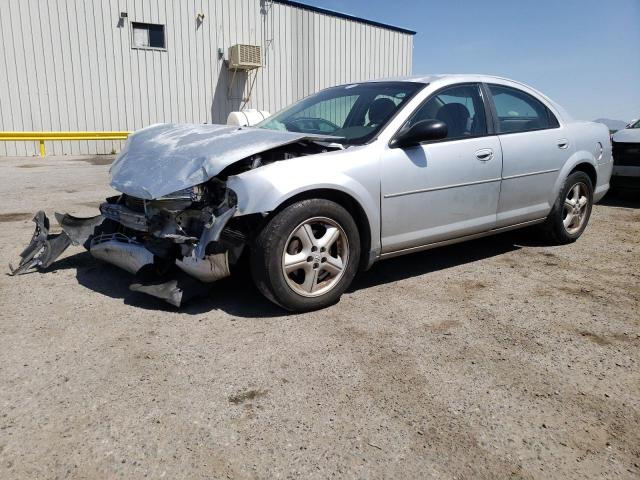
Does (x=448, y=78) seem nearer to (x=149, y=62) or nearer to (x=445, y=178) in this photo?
(x=445, y=178)

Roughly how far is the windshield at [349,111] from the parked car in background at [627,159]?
5082 mm

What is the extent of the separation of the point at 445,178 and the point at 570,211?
1.97 meters

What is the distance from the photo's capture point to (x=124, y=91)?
16.0 meters

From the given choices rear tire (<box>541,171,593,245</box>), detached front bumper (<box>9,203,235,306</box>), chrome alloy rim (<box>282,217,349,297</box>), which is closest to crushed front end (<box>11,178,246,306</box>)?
detached front bumper (<box>9,203,235,306</box>)

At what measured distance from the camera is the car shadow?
3459 mm

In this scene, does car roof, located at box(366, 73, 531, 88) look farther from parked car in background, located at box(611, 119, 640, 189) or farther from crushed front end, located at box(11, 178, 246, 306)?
parked car in background, located at box(611, 119, 640, 189)

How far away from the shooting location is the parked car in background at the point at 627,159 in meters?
7.46

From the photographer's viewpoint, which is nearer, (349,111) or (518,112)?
(349,111)

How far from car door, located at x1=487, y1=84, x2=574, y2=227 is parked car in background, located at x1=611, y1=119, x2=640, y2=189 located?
3450mm

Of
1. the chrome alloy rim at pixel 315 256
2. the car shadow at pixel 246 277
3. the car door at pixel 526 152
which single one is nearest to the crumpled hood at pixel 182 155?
the chrome alloy rim at pixel 315 256

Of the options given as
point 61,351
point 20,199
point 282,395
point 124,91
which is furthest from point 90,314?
point 124,91

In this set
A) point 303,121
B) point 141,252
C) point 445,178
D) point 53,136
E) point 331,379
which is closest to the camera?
point 331,379

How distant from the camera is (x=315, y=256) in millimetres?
3322

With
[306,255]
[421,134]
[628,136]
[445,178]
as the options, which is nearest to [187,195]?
[306,255]
